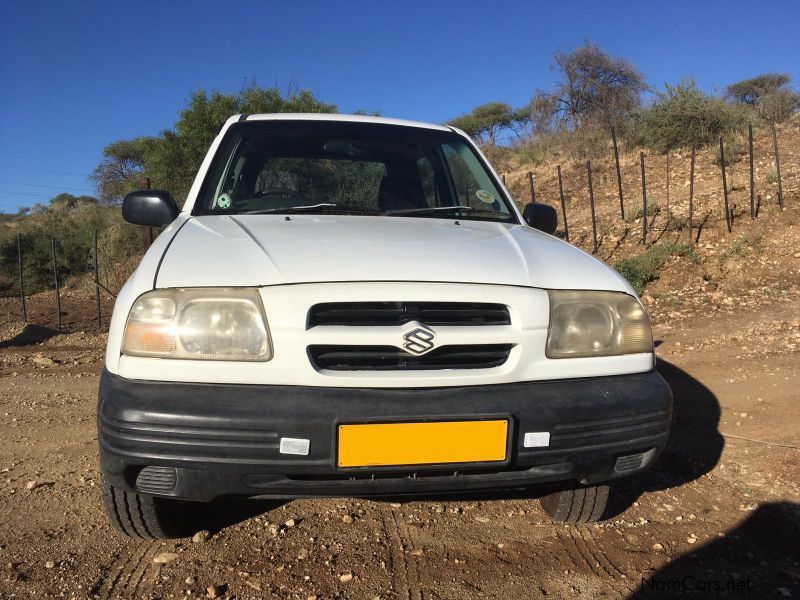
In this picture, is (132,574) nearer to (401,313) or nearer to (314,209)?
(401,313)

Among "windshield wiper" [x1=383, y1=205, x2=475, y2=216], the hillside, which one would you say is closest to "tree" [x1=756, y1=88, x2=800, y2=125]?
the hillside

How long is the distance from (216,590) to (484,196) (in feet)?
6.79

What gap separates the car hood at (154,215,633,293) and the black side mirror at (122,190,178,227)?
0.96ft

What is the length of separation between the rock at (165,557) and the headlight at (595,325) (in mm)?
1425

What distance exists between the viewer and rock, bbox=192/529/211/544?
2.21 metres

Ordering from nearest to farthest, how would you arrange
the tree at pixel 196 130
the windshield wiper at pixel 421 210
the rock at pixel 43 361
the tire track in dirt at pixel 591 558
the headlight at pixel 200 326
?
the headlight at pixel 200 326 < the tire track in dirt at pixel 591 558 < the windshield wiper at pixel 421 210 < the rock at pixel 43 361 < the tree at pixel 196 130

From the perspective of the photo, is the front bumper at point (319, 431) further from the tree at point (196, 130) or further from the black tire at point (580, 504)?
the tree at point (196, 130)

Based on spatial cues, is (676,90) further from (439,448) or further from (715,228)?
(439,448)

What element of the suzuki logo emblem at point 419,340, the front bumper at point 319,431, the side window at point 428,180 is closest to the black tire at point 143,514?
the front bumper at point 319,431

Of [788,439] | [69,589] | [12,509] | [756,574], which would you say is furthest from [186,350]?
[788,439]

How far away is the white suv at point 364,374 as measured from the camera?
5.39 ft

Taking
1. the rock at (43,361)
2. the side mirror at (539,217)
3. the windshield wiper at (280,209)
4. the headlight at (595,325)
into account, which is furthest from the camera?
the rock at (43,361)

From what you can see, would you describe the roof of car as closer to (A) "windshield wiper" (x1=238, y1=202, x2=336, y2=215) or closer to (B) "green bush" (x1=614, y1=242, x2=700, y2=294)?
(A) "windshield wiper" (x1=238, y1=202, x2=336, y2=215)

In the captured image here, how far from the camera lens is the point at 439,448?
1680 mm
